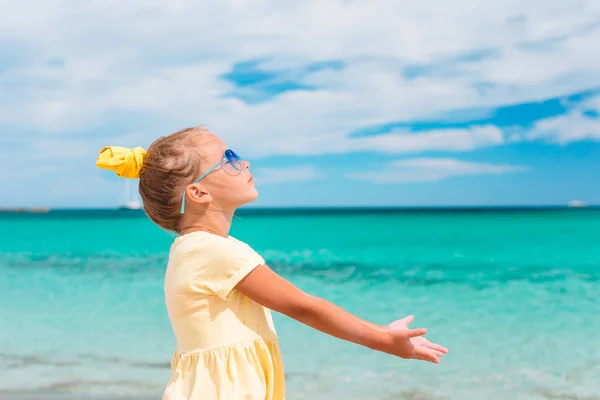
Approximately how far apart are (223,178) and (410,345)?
2.58ft

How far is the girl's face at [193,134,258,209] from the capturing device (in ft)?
6.79

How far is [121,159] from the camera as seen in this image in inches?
79.9

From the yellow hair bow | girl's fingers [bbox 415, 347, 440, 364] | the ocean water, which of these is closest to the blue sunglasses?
the yellow hair bow

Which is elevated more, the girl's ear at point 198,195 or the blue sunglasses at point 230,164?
the blue sunglasses at point 230,164

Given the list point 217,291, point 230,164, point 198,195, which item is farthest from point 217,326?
point 230,164

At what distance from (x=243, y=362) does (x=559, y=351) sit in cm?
605

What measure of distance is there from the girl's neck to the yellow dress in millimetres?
54

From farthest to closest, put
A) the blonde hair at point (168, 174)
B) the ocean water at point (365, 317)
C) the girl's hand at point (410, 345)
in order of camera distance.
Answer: the ocean water at point (365, 317) < the blonde hair at point (168, 174) < the girl's hand at point (410, 345)

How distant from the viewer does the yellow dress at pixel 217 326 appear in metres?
1.92

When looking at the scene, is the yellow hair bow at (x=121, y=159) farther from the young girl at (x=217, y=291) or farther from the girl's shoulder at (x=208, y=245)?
the girl's shoulder at (x=208, y=245)

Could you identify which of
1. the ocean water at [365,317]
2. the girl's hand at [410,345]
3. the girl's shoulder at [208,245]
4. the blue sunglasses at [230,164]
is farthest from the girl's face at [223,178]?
the ocean water at [365,317]

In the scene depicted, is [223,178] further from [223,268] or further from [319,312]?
[319,312]

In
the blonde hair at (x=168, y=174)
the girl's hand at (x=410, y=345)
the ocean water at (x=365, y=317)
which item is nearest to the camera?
the girl's hand at (x=410, y=345)

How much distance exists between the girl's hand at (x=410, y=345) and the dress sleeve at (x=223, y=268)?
1.49 feet
